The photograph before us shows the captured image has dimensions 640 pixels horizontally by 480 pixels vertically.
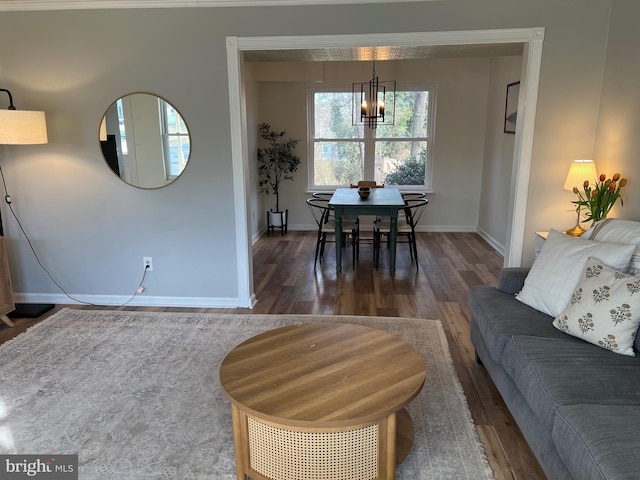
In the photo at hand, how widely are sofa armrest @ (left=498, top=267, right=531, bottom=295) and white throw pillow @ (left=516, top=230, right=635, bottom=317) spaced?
0.42ft

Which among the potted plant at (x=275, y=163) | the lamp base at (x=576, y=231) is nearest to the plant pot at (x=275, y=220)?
the potted plant at (x=275, y=163)

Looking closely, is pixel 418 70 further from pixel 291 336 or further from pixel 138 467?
pixel 138 467

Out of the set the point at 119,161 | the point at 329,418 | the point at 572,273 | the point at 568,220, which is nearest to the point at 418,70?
the point at 568,220

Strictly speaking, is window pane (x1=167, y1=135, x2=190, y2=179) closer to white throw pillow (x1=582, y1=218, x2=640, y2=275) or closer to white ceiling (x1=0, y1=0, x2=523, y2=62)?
white ceiling (x1=0, y1=0, x2=523, y2=62)

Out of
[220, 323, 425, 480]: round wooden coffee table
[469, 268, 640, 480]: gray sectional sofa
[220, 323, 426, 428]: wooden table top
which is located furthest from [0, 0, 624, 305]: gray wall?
[220, 323, 425, 480]: round wooden coffee table

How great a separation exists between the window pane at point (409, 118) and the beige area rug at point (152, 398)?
154 inches

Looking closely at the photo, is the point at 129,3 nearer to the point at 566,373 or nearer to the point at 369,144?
the point at 566,373

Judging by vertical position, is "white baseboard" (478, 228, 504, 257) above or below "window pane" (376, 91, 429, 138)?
below

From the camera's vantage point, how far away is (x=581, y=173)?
3.06m

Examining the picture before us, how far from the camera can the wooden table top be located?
5.28 feet

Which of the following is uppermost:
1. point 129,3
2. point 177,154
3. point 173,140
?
point 129,3

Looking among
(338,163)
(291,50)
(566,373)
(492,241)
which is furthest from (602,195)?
(338,163)

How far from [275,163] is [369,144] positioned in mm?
1445

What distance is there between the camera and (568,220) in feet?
11.1
